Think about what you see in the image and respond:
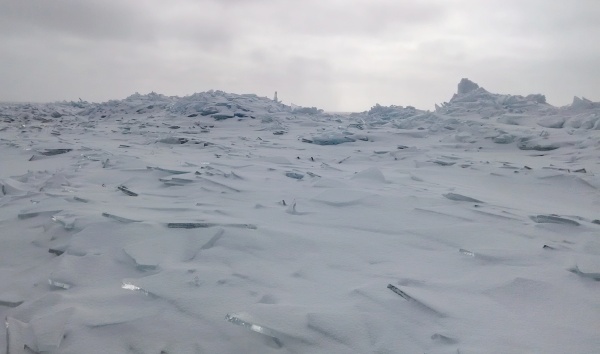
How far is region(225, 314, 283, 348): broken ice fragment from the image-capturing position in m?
1.26

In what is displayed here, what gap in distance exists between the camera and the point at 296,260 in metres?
1.81

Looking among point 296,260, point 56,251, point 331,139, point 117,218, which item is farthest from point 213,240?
point 331,139

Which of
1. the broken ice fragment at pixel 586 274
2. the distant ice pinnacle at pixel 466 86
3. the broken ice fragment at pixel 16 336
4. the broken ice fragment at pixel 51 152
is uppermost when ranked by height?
the distant ice pinnacle at pixel 466 86

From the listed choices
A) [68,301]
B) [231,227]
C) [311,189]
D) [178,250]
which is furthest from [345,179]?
[68,301]

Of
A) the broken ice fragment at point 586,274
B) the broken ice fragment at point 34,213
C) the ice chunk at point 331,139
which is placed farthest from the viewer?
the ice chunk at point 331,139

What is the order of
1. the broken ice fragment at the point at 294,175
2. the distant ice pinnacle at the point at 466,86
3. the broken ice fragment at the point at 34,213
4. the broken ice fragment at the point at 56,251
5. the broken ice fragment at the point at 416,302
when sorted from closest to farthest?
1. the broken ice fragment at the point at 416,302
2. the broken ice fragment at the point at 56,251
3. the broken ice fragment at the point at 34,213
4. the broken ice fragment at the point at 294,175
5. the distant ice pinnacle at the point at 466,86

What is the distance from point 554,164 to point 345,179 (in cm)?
277

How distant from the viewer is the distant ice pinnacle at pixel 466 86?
14.1 meters

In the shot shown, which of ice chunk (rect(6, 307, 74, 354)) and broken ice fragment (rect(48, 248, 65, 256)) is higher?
broken ice fragment (rect(48, 248, 65, 256))

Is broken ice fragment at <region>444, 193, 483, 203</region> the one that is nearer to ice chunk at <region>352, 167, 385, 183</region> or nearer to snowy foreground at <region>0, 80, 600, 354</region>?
snowy foreground at <region>0, 80, 600, 354</region>

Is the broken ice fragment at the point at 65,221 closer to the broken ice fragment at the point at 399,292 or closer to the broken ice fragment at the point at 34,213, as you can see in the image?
the broken ice fragment at the point at 34,213

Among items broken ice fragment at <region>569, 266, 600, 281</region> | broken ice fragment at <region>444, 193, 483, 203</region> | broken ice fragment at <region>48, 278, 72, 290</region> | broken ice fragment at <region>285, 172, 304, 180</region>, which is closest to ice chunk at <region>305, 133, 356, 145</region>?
broken ice fragment at <region>285, 172, 304, 180</region>

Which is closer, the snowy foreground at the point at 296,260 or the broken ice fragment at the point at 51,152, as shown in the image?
the snowy foreground at the point at 296,260

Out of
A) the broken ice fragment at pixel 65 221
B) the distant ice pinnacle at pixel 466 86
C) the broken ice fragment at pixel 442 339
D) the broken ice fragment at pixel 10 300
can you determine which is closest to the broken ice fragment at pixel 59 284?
the broken ice fragment at pixel 10 300
